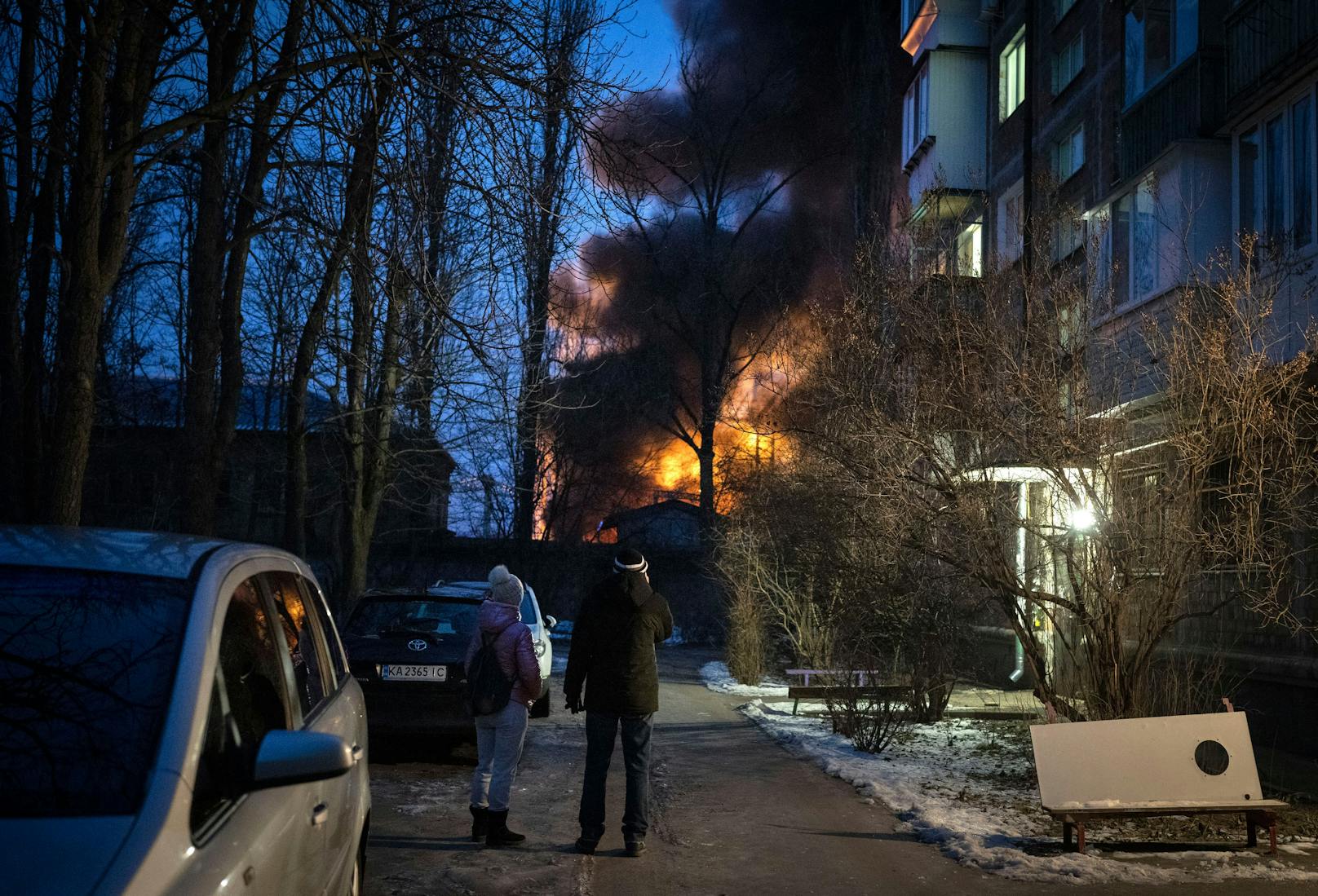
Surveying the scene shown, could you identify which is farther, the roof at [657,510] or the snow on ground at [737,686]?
the roof at [657,510]

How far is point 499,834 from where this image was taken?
7.81 m

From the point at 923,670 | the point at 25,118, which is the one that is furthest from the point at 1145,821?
the point at 25,118

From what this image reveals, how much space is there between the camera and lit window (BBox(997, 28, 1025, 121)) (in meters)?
26.1

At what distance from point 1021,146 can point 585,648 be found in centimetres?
1987

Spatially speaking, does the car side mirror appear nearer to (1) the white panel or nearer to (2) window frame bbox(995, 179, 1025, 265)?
(1) the white panel

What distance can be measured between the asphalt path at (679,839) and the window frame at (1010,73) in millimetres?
17905

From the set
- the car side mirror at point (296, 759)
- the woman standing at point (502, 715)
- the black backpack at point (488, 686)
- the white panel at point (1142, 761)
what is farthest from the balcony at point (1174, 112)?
the car side mirror at point (296, 759)

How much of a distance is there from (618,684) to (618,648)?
0.72 feet

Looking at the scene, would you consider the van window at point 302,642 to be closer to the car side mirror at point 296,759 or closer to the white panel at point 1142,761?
the car side mirror at point 296,759

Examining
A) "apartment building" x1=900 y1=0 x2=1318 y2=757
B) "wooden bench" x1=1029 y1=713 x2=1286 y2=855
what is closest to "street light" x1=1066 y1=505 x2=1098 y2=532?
"apartment building" x1=900 y1=0 x2=1318 y2=757

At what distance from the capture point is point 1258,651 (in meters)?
13.7

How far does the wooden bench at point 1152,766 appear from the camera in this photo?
8.01 m

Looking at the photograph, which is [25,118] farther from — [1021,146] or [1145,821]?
[1021,146]

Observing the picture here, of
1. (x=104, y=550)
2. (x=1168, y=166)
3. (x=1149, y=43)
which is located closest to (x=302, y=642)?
(x=104, y=550)
